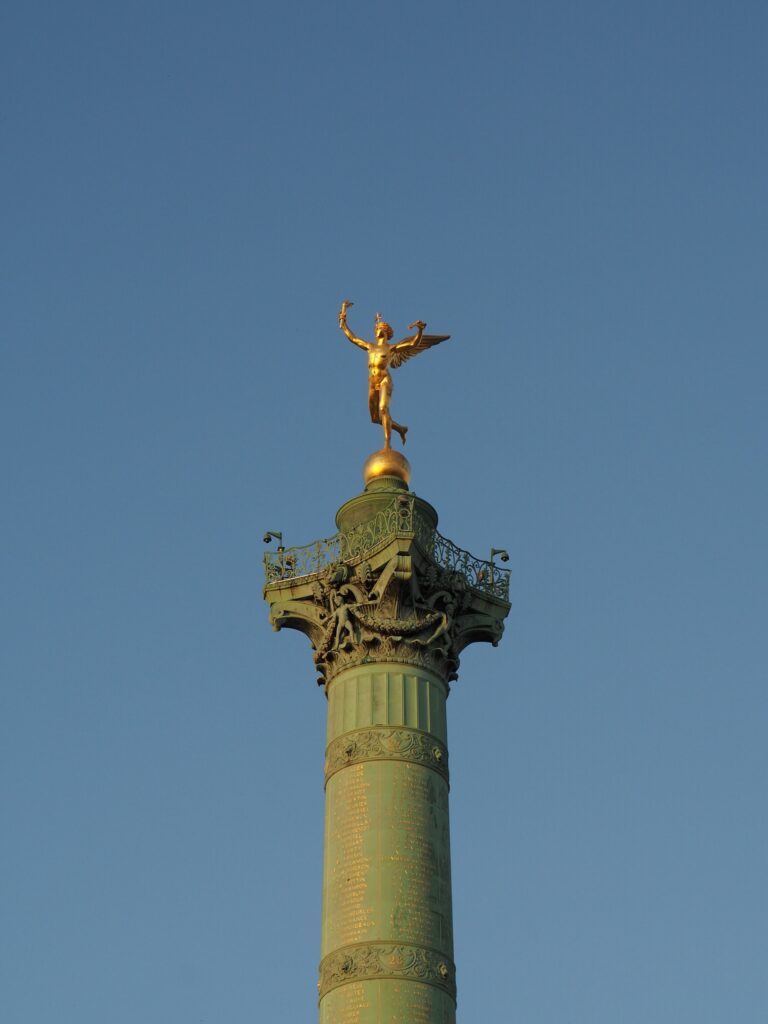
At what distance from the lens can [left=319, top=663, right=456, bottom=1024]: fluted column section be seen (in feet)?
107

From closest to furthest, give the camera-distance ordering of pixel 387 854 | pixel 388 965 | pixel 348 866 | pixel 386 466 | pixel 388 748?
pixel 388 965 → pixel 387 854 → pixel 348 866 → pixel 388 748 → pixel 386 466

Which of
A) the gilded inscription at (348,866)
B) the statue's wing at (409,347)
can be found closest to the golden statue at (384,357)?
the statue's wing at (409,347)

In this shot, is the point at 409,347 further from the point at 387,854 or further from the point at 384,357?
the point at 387,854

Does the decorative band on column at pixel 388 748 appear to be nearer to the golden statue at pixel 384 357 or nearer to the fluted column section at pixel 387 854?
the fluted column section at pixel 387 854

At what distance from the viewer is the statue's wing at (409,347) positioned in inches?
1650

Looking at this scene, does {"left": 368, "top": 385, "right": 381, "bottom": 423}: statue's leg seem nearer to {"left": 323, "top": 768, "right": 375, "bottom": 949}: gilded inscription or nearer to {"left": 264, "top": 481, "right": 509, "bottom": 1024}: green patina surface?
{"left": 264, "top": 481, "right": 509, "bottom": 1024}: green patina surface

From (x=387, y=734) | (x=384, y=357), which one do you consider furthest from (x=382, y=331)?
(x=387, y=734)

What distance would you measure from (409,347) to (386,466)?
146 inches

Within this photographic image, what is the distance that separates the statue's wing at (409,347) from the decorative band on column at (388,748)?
407 inches

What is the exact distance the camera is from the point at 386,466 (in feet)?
131

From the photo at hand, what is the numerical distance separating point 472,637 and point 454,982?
26.7 ft

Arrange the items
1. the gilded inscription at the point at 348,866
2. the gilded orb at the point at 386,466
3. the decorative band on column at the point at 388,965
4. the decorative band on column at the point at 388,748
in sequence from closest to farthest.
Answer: the decorative band on column at the point at 388,965 → the gilded inscription at the point at 348,866 → the decorative band on column at the point at 388,748 → the gilded orb at the point at 386,466

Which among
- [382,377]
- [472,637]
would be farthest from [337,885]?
[382,377]

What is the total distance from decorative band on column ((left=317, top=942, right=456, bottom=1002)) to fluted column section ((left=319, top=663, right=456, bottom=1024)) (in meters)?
0.02
